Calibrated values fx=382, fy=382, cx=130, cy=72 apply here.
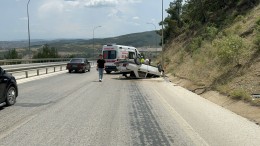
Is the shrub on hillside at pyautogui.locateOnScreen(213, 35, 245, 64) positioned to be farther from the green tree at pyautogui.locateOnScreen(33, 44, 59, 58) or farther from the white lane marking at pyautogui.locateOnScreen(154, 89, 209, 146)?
the green tree at pyautogui.locateOnScreen(33, 44, 59, 58)

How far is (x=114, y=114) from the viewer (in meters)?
11.1

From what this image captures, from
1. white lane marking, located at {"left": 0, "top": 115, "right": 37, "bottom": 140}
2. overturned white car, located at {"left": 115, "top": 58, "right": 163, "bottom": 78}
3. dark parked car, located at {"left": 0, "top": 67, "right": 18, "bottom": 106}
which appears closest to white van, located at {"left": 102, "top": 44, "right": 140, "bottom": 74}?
overturned white car, located at {"left": 115, "top": 58, "right": 163, "bottom": 78}

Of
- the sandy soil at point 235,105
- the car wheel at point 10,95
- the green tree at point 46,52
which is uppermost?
the green tree at point 46,52

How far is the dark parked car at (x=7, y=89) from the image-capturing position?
12094 millimetres

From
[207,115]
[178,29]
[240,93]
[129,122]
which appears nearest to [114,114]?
[129,122]

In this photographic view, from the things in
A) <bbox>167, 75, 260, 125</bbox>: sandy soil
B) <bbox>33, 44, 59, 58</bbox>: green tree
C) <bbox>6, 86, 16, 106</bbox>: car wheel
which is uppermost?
<bbox>33, 44, 59, 58</bbox>: green tree

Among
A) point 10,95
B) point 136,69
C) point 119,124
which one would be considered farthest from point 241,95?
point 136,69

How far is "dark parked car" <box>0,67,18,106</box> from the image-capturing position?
12094 mm

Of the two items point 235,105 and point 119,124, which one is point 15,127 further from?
point 235,105

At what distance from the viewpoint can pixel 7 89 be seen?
12.5 metres

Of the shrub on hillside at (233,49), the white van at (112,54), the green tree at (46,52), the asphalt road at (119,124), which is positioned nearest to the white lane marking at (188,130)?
the asphalt road at (119,124)

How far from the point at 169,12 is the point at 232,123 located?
64552 millimetres

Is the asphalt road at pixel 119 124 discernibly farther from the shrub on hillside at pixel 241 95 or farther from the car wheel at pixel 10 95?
the shrub on hillside at pixel 241 95

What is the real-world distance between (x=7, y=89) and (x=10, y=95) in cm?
29
